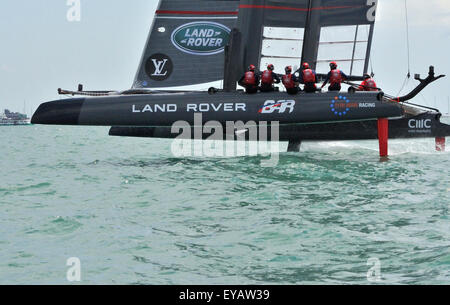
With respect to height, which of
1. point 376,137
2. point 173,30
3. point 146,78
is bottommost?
point 376,137

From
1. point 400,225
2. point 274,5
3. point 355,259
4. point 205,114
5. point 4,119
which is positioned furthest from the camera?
Result: point 4,119

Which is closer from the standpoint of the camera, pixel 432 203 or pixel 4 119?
pixel 432 203

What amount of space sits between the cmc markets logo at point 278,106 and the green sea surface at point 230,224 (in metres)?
0.93

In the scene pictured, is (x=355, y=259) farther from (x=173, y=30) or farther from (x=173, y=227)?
(x=173, y=30)

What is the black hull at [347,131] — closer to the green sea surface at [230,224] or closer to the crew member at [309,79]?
the crew member at [309,79]

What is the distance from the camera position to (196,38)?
12352 millimetres

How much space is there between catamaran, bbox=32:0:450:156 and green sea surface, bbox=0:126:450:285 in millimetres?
903

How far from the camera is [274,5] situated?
12.2 meters

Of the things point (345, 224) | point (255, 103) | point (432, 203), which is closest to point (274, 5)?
point (255, 103)

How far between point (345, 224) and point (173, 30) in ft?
25.3

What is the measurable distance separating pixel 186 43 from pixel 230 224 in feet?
23.8

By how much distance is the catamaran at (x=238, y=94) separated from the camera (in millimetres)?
10258

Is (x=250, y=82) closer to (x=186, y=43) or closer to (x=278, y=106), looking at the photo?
(x=278, y=106)

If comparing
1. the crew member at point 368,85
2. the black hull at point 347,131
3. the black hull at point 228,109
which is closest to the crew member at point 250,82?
the black hull at point 228,109
